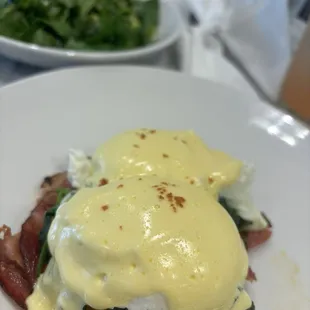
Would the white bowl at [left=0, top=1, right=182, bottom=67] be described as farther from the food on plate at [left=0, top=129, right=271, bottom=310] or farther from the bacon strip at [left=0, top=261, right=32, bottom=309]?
the bacon strip at [left=0, top=261, right=32, bottom=309]

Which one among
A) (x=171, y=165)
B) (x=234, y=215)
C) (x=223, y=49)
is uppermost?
(x=171, y=165)

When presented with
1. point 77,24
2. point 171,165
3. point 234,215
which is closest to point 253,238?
point 234,215

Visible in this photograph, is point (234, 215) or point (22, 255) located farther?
point (234, 215)

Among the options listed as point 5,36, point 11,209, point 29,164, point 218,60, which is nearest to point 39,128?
point 29,164

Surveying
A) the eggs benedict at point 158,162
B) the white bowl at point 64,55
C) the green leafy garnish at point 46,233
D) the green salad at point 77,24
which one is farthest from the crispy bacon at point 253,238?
the green salad at point 77,24

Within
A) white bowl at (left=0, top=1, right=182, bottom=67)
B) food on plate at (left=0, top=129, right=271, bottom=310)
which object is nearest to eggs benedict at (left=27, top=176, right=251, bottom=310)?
food on plate at (left=0, top=129, right=271, bottom=310)

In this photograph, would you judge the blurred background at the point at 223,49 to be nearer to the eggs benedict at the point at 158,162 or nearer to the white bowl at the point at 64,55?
the white bowl at the point at 64,55

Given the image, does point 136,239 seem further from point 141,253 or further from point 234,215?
point 234,215
